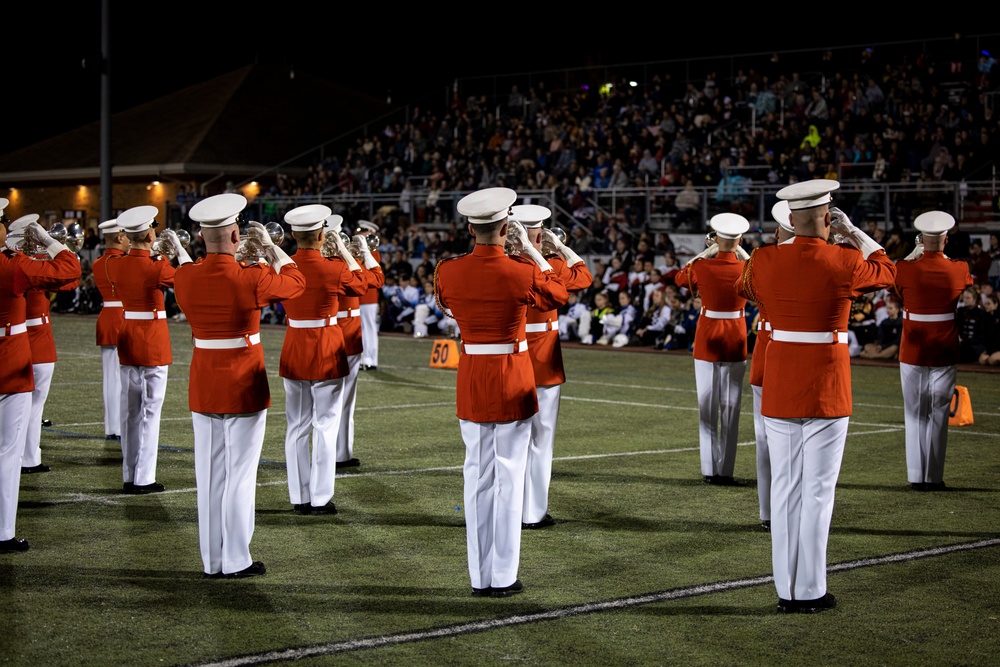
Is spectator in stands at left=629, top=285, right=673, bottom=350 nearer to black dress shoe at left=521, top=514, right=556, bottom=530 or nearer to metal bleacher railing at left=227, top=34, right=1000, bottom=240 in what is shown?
metal bleacher railing at left=227, top=34, right=1000, bottom=240

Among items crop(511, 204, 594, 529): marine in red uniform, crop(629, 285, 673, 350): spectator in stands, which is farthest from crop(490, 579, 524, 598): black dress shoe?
crop(629, 285, 673, 350): spectator in stands

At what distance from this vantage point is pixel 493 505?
6.43 meters

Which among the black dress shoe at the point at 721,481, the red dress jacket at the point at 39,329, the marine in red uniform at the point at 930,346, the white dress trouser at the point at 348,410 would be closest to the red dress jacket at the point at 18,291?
the red dress jacket at the point at 39,329

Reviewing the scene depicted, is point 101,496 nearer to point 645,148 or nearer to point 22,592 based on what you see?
point 22,592

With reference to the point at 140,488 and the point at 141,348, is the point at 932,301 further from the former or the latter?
the point at 140,488

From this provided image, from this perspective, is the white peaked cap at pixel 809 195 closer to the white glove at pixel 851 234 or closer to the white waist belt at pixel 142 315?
the white glove at pixel 851 234

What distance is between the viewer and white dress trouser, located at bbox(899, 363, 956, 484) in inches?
369

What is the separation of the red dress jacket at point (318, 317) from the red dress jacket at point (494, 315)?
7.29 feet

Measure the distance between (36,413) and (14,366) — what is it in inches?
79.6

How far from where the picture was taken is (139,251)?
9375 millimetres

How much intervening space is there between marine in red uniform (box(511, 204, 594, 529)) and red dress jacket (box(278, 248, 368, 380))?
1376 millimetres

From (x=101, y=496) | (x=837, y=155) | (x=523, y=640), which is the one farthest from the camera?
(x=837, y=155)

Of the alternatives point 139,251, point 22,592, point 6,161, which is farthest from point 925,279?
point 6,161

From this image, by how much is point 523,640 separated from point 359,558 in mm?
1829
